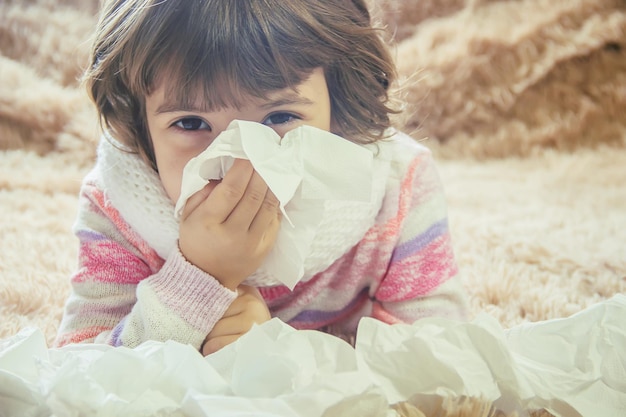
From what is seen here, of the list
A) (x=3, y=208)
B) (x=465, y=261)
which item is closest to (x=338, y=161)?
(x=465, y=261)

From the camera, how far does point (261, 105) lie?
0.73 meters

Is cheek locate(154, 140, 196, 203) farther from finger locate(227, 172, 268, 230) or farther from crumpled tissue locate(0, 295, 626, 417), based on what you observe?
crumpled tissue locate(0, 295, 626, 417)

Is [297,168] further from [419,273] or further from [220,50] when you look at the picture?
[419,273]

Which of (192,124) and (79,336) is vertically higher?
(192,124)

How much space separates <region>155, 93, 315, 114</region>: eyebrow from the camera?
727 millimetres

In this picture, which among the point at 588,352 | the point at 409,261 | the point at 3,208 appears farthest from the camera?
the point at 3,208

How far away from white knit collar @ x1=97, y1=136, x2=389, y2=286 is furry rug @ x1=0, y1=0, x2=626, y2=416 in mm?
306

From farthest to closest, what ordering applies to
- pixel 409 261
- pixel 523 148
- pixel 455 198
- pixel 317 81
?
1. pixel 523 148
2. pixel 455 198
3. pixel 409 261
4. pixel 317 81

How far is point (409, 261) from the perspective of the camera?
0.91 metres

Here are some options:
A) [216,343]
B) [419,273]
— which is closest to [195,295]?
[216,343]

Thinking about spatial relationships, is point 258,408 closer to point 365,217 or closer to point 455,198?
point 365,217

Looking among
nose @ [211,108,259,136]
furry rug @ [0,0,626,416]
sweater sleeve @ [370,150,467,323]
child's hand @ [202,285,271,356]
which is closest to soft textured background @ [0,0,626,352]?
furry rug @ [0,0,626,416]

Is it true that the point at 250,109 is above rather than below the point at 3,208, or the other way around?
above

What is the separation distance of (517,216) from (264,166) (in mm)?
719
